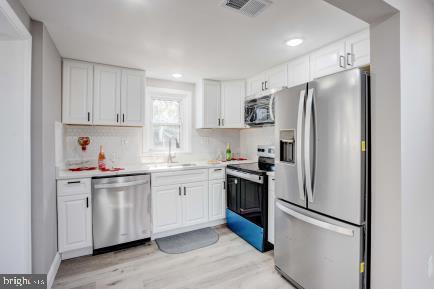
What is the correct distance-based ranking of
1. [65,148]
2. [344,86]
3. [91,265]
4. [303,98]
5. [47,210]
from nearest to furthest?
[344,86]
[303,98]
[47,210]
[91,265]
[65,148]

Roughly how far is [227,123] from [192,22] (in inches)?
79.2

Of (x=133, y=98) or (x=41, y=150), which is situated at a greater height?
(x=133, y=98)

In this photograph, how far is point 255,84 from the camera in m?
3.45

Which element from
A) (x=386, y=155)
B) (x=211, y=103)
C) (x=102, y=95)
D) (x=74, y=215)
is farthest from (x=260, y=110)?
(x=74, y=215)

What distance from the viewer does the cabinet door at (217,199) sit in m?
3.31

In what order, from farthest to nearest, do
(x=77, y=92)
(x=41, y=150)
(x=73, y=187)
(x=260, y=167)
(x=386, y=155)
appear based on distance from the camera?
(x=260, y=167), (x=77, y=92), (x=73, y=187), (x=41, y=150), (x=386, y=155)

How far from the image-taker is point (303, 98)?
183 cm

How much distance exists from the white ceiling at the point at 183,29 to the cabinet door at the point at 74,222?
1.70m

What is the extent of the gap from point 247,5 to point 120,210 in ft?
8.33

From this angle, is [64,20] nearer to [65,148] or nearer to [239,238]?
[65,148]

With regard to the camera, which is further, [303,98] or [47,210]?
[47,210]

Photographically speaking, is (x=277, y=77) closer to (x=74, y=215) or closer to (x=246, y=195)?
(x=246, y=195)

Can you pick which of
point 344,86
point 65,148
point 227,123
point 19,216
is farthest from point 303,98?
point 65,148

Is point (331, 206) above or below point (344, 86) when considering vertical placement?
below
